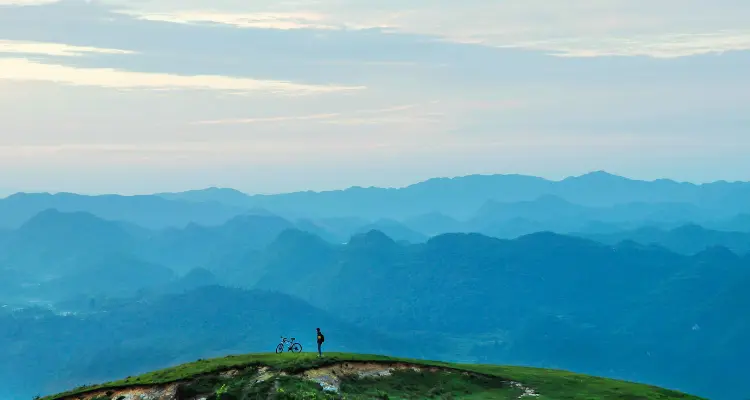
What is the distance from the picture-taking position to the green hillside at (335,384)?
60.0m

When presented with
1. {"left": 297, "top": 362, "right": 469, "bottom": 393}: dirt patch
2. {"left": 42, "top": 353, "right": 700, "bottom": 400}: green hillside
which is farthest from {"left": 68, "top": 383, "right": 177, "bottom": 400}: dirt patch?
{"left": 297, "top": 362, "right": 469, "bottom": 393}: dirt patch

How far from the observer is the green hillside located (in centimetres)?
5997

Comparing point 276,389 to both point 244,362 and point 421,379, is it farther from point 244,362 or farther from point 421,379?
point 421,379

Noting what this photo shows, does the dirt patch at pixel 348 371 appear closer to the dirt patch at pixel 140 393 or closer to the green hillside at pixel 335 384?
the green hillside at pixel 335 384

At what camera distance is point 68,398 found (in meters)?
65.1

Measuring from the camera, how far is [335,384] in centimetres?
6209

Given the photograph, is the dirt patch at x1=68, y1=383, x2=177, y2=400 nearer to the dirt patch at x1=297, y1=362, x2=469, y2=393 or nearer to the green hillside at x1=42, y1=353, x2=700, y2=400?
the green hillside at x1=42, y1=353, x2=700, y2=400

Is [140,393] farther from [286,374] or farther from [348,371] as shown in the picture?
[348,371]

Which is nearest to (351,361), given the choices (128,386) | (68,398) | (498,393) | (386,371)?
(386,371)

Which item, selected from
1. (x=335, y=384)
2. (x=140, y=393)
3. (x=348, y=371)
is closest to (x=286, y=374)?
(x=335, y=384)

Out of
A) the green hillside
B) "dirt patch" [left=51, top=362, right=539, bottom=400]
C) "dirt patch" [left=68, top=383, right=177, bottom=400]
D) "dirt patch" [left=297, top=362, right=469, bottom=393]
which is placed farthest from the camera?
"dirt patch" [left=297, top=362, right=469, bottom=393]

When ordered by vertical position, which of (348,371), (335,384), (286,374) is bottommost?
(335,384)

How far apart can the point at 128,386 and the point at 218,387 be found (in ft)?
29.9

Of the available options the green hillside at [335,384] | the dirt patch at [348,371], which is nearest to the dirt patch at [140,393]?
the green hillside at [335,384]
